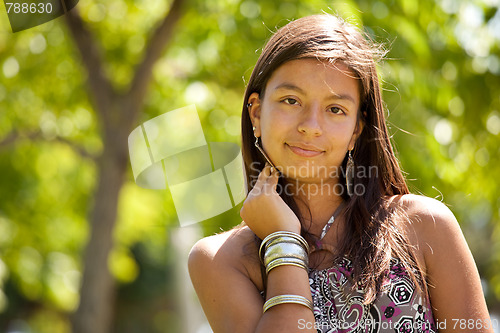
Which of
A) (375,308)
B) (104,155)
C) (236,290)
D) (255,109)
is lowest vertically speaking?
(104,155)

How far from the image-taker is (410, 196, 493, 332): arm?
192cm

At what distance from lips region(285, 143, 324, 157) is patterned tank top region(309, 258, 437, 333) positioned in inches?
15.1

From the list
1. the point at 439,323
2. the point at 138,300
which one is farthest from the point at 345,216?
the point at 138,300

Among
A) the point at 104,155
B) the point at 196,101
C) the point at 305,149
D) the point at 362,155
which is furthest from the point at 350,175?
the point at 196,101

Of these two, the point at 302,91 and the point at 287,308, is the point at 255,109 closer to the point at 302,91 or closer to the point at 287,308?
the point at 302,91

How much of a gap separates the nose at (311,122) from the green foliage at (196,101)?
956mm

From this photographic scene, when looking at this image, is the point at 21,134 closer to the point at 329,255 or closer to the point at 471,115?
the point at 471,115

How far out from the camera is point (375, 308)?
1.96 m

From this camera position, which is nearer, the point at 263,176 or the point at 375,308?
the point at 375,308

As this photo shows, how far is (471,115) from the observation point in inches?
204

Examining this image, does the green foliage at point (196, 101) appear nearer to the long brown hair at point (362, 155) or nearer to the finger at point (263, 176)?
the long brown hair at point (362, 155)

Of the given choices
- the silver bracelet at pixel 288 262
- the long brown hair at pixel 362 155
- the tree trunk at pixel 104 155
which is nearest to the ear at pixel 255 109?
the long brown hair at pixel 362 155

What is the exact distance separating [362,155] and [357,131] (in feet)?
0.35

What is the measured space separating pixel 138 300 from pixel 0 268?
18108 mm
